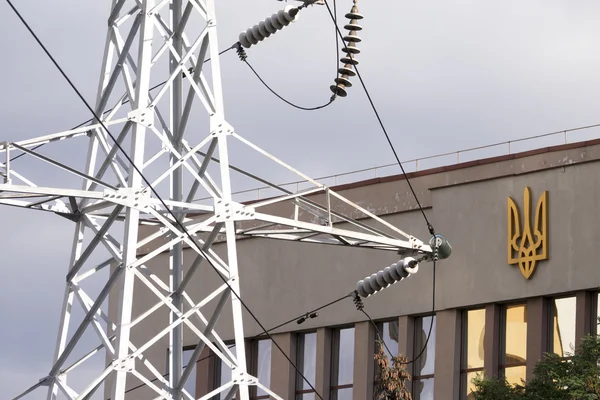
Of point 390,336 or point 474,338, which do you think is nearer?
point 474,338

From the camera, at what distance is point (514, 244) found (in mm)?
43406

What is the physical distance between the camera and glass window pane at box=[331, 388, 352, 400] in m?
47.6

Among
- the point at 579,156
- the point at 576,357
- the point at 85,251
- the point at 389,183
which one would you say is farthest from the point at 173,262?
the point at 389,183

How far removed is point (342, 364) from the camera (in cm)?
4822

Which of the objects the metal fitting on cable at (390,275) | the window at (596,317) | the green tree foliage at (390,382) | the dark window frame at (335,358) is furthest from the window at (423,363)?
the metal fitting on cable at (390,275)

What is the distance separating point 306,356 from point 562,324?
9493 millimetres

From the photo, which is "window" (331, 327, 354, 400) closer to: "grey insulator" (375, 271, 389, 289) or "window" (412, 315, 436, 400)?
"window" (412, 315, 436, 400)

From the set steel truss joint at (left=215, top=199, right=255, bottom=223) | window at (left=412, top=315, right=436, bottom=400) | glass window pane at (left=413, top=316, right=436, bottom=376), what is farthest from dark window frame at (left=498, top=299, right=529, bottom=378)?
steel truss joint at (left=215, top=199, right=255, bottom=223)

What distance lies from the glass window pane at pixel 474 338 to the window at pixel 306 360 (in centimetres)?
576

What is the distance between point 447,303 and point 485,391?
8.49m

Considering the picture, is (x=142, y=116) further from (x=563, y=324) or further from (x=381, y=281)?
(x=563, y=324)

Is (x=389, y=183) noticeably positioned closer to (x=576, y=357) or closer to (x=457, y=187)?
(x=457, y=187)

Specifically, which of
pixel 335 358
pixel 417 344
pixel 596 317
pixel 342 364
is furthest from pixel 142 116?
pixel 335 358

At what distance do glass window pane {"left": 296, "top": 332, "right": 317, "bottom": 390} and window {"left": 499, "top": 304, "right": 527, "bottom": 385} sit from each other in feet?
23.3
